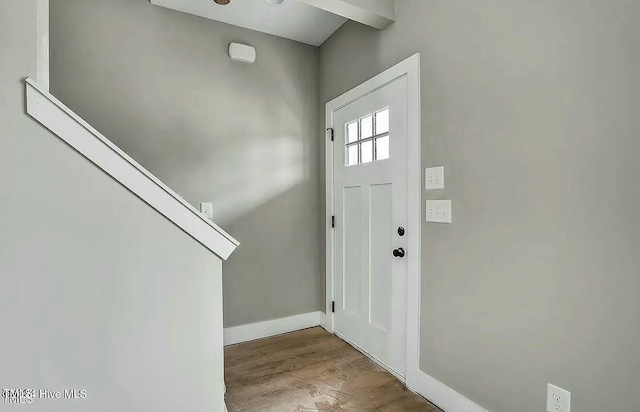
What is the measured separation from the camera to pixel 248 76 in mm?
2588

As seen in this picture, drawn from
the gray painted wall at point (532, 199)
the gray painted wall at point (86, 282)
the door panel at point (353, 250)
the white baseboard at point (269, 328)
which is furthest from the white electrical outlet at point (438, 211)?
the white baseboard at point (269, 328)

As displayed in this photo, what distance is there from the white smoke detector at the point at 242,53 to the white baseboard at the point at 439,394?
2.54 m

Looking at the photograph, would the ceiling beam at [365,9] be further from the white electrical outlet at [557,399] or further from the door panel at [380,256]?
the white electrical outlet at [557,399]

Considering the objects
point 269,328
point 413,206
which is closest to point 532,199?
point 413,206

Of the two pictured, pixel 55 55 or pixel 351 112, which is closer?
pixel 55 55

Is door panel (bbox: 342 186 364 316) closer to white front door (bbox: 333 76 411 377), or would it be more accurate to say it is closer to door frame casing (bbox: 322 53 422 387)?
white front door (bbox: 333 76 411 377)

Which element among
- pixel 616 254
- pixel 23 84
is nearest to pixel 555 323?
pixel 616 254

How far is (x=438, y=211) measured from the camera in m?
1.73

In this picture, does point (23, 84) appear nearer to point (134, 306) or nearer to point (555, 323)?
point (134, 306)

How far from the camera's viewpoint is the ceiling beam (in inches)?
73.9

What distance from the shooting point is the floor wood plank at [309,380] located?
175cm

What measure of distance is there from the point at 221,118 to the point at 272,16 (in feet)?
2.83

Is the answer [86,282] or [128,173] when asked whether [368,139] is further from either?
[86,282]

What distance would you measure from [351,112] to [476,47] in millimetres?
1042
